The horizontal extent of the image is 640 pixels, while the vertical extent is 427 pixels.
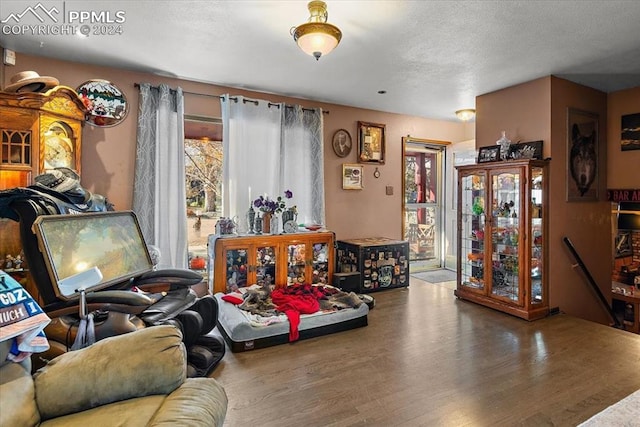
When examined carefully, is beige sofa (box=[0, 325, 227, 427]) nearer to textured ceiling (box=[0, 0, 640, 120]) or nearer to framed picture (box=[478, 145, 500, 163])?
textured ceiling (box=[0, 0, 640, 120])

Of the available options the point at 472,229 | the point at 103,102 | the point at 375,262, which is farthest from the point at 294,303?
the point at 103,102

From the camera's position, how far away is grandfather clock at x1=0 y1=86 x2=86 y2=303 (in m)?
2.57

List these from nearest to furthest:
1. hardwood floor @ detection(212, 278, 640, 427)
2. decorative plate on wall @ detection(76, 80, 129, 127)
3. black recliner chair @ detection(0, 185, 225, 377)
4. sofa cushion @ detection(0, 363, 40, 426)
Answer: sofa cushion @ detection(0, 363, 40, 426) < black recliner chair @ detection(0, 185, 225, 377) < hardwood floor @ detection(212, 278, 640, 427) < decorative plate on wall @ detection(76, 80, 129, 127)

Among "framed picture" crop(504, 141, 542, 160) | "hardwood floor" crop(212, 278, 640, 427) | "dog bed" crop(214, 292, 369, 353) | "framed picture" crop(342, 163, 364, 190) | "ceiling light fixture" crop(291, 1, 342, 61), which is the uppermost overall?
"ceiling light fixture" crop(291, 1, 342, 61)

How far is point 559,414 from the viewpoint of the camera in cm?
195

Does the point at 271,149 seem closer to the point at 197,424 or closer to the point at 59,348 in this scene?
the point at 59,348

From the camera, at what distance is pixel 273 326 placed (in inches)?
114

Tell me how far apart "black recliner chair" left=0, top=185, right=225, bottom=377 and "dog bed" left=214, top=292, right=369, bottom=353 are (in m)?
0.19

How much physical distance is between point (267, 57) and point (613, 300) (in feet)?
16.8

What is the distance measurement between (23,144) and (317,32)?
239 centimetres

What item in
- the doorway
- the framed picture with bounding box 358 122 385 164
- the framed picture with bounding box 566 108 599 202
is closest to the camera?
the framed picture with bounding box 566 108 599 202

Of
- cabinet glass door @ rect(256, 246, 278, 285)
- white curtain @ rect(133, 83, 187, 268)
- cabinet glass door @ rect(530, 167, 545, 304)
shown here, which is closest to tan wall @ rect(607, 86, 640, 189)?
cabinet glass door @ rect(530, 167, 545, 304)

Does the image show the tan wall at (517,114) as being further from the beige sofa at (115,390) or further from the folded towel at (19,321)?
the folded towel at (19,321)

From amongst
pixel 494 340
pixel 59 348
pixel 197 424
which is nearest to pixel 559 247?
pixel 494 340
